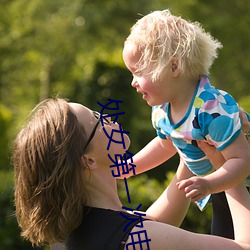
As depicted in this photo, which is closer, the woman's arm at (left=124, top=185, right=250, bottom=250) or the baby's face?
the woman's arm at (left=124, top=185, right=250, bottom=250)

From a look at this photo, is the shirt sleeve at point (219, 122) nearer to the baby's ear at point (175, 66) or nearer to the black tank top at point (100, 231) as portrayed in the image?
the baby's ear at point (175, 66)

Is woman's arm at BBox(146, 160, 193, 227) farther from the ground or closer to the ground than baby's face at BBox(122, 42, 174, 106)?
closer to the ground

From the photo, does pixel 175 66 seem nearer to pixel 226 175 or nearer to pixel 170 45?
pixel 170 45

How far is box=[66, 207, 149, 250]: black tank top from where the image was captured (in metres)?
2.46

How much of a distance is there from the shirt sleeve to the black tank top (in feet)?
1.33

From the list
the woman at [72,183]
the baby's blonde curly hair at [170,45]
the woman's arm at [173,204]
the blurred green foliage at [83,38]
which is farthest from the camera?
the blurred green foliage at [83,38]

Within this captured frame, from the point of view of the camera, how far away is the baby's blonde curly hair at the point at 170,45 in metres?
2.66

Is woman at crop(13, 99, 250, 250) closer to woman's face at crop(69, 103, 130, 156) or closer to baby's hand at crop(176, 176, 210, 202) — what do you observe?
woman's face at crop(69, 103, 130, 156)

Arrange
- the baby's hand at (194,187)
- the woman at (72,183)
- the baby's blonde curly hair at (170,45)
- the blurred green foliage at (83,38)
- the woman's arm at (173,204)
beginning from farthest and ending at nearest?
1. the blurred green foliage at (83,38)
2. the woman's arm at (173,204)
3. the baby's blonde curly hair at (170,45)
4. the woman at (72,183)
5. the baby's hand at (194,187)

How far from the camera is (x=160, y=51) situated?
2.66 m

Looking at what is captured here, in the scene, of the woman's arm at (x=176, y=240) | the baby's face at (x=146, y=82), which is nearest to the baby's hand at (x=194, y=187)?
the woman's arm at (x=176, y=240)

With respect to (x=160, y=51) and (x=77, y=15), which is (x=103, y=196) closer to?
(x=160, y=51)

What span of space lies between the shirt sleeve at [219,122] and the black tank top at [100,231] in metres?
0.40

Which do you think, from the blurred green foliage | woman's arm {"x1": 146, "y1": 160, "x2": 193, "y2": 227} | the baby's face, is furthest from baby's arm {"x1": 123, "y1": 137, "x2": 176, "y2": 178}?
the blurred green foliage
